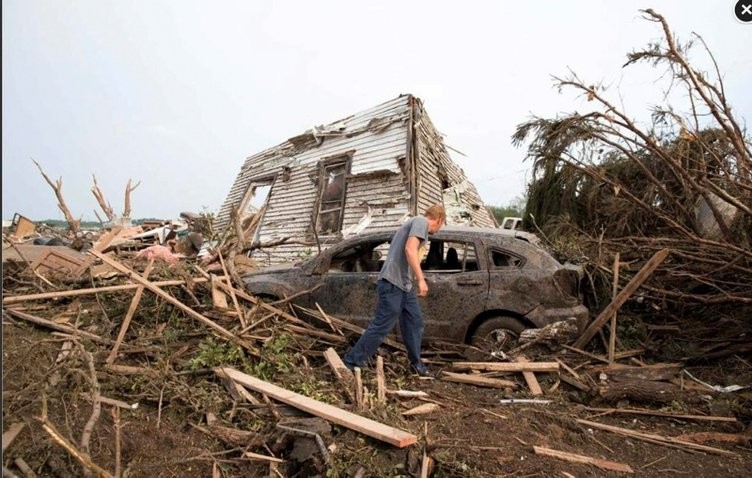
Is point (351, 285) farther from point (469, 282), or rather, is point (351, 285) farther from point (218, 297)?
point (218, 297)

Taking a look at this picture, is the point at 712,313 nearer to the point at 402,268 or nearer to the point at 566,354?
the point at 566,354

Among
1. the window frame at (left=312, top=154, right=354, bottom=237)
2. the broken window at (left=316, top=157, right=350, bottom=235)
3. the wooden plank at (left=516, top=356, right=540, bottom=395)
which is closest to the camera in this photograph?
the wooden plank at (left=516, top=356, right=540, bottom=395)

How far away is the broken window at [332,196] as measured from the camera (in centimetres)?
1080

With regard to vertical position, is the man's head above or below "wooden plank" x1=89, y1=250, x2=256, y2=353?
above

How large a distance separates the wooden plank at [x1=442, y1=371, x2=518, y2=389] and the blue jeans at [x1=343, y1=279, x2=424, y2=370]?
0.37 meters

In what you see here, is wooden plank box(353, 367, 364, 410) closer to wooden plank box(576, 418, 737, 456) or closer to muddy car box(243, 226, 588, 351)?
muddy car box(243, 226, 588, 351)

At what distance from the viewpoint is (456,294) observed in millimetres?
5227

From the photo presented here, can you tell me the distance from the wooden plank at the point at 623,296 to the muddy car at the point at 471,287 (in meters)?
0.23

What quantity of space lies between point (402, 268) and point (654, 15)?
3.80 meters

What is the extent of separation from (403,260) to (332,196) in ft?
22.0

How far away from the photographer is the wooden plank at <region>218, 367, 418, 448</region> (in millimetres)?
3061

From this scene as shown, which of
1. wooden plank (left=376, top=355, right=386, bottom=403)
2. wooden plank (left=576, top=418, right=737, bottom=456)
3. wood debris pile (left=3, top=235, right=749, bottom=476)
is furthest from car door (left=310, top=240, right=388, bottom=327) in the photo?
wooden plank (left=576, top=418, right=737, bottom=456)

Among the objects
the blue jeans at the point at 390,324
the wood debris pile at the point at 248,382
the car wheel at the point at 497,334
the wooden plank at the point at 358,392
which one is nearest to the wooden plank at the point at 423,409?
the wood debris pile at the point at 248,382

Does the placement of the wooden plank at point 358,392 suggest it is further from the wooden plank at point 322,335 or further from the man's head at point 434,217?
the man's head at point 434,217
